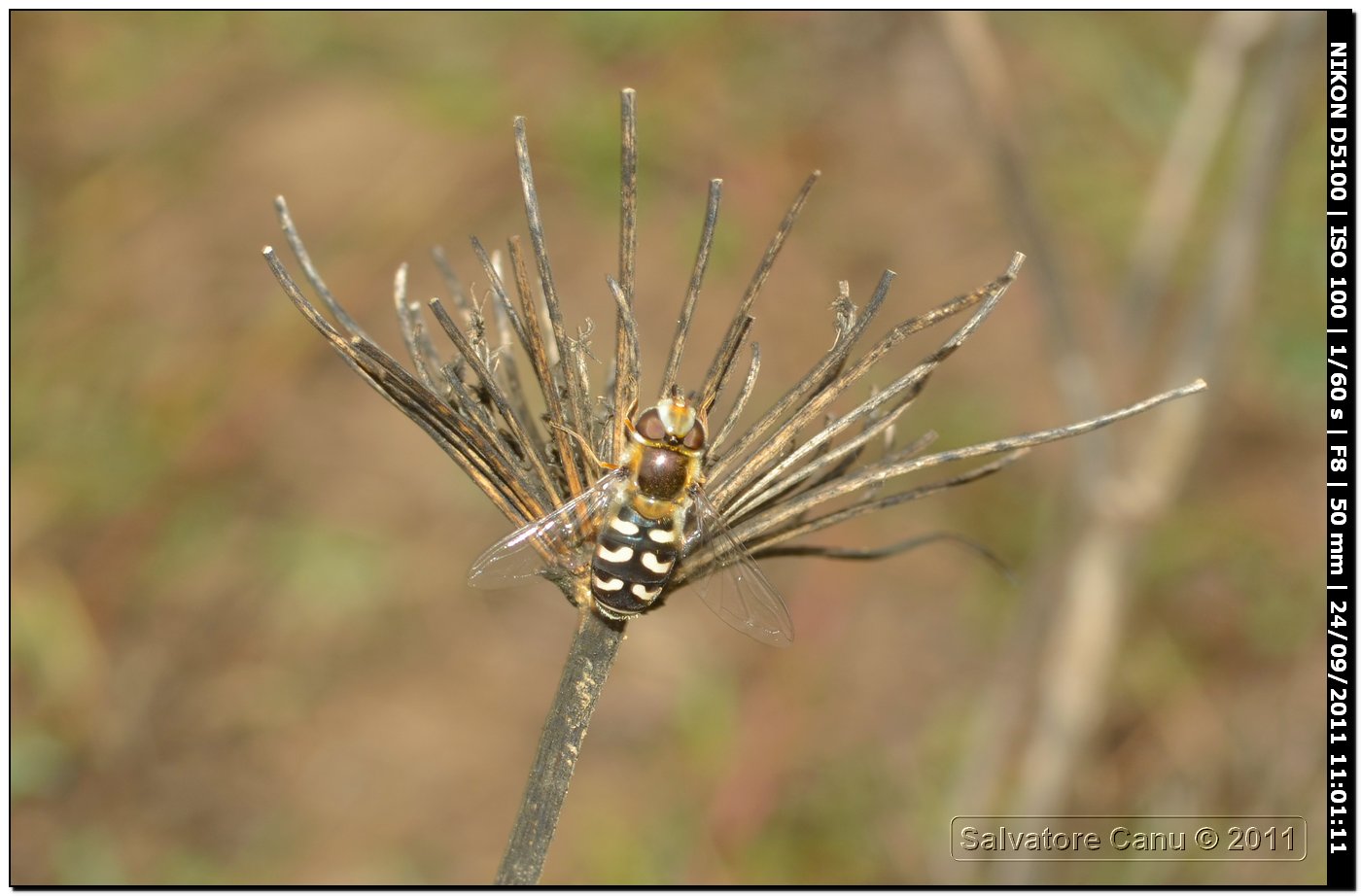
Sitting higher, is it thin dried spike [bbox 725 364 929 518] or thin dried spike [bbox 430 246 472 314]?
thin dried spike [bbox 430 246 472 314]

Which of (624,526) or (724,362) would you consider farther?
(624,526)

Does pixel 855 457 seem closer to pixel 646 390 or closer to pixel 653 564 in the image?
pixel 653 564

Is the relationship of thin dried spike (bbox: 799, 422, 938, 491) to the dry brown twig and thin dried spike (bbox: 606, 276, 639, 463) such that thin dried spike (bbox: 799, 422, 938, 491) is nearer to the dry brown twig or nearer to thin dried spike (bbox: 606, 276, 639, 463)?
the dry brown twig

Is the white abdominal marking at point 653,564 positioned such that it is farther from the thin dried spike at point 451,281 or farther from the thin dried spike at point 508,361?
the thin dried spike at point 451,281

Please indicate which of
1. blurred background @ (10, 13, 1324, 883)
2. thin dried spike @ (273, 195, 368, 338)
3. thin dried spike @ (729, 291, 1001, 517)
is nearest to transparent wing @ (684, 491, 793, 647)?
thin dried spike @ (729, 291, 1001, 517)

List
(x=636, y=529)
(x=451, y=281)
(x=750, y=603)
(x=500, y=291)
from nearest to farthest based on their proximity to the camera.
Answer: (x=500, y=291), (x=636, y=529), (x=451, y=281), (x=750, y=603)

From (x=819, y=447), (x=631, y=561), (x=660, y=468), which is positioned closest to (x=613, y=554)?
(x=631, y=561)
